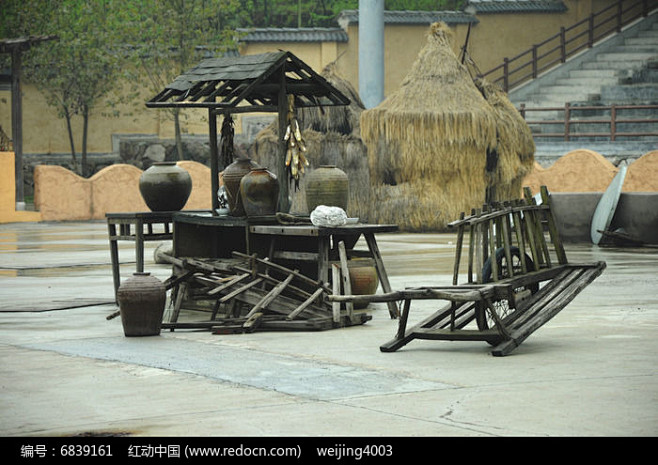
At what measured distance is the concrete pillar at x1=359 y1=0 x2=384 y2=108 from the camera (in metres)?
31.3

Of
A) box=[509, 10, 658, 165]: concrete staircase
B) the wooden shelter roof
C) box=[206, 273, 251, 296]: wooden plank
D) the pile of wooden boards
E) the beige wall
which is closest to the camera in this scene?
the pile of wooden boards

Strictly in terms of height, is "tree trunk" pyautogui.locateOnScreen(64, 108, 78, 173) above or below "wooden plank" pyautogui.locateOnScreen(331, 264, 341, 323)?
above

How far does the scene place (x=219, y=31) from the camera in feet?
126

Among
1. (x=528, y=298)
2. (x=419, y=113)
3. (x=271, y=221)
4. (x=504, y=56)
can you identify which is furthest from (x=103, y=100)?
(x=528, y=298)

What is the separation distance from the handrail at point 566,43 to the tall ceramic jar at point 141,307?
95.0 feet

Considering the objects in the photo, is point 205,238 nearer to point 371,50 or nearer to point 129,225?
point 129,225

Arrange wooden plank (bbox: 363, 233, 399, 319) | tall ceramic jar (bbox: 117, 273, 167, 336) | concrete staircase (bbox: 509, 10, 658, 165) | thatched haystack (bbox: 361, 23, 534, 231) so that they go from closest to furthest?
tall ceramic jar (bbox: 117, 273, 167, 336)
wooden plank (bbox: 363, 233, 399, 319)
thatched haystack (bbox: 361, 23, 534, 231)
concrete staircase (bbox: 509, 10, 658, 165)

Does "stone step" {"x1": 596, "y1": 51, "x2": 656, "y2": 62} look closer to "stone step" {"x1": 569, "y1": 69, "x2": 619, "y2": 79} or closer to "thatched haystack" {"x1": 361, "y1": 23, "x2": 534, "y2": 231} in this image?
"stone step" {"x1": 569, "y1": 69, "x2": 619, "y2": 79}

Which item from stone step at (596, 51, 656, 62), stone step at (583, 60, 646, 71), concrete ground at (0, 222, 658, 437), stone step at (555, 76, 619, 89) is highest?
stone step at (596, 51, 656, 62)

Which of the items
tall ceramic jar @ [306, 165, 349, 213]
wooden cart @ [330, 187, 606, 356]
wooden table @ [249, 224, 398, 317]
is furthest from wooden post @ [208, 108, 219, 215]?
wooden cart @ [330, 187, 606, 356]

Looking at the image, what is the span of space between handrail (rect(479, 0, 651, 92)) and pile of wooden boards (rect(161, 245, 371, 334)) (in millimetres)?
27625

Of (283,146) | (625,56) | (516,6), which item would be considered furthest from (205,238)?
(516,6)

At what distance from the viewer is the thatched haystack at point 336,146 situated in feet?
83.7

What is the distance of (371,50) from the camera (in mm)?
31578
